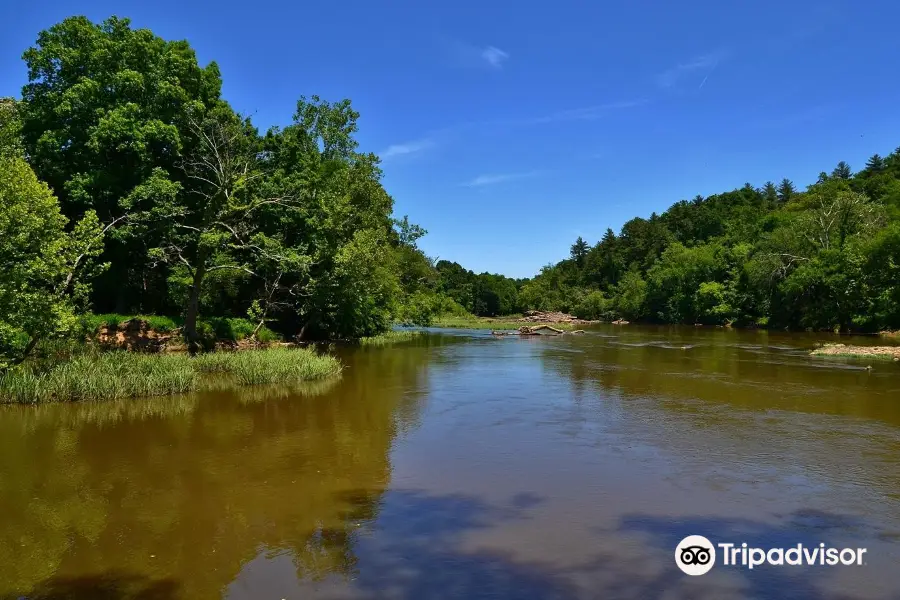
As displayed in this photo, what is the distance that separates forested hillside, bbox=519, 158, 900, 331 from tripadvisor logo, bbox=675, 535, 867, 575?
48.4 metres

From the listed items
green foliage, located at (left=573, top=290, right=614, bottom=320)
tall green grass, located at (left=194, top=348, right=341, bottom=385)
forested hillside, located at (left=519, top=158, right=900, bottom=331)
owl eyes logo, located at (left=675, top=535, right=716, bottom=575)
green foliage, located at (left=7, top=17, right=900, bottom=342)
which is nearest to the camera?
owl eyes logo, located at (left=675, top=535, right=716, bottom=575)

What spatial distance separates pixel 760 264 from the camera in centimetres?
6425

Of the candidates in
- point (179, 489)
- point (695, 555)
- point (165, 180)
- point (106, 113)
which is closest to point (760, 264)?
point (165, 180)

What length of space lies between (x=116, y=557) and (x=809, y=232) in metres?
69.7

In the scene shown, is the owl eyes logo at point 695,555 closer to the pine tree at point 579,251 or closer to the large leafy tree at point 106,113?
the large leafy tree at point 106,113

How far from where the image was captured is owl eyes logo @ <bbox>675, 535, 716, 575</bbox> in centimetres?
766

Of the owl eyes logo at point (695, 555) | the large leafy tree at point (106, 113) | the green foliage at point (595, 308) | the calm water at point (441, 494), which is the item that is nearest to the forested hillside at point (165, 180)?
the large leafy tree at point (106, 113)

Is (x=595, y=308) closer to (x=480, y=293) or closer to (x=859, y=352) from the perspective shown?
(x=480, y=293)

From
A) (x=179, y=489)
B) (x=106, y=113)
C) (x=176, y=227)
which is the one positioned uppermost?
(x=106, y=113)

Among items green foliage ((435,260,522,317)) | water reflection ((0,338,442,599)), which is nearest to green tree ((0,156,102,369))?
water reflection ((0,338,442,599))

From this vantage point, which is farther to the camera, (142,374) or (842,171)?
(842,171)

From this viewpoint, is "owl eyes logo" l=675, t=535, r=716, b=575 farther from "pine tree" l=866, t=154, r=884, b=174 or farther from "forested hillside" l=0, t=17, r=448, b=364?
"pine tree" l=866, t=154, r=884, b=174

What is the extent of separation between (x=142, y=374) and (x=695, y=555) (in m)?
18.6

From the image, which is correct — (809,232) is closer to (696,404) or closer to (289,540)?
(696,404)
